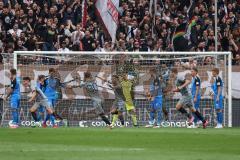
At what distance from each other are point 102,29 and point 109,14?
5.23 ft

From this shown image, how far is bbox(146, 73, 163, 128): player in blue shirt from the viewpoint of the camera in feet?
107

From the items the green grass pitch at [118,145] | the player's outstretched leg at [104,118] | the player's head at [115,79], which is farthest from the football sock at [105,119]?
the green grass pitch at [118,145]

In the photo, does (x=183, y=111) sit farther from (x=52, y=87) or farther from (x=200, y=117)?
(x=52, y=87)

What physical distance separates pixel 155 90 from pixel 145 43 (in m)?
3.87

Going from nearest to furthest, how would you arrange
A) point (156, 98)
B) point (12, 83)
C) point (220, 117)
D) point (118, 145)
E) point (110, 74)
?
point (118, 145)
point (12, 83)
point (220, 117)
point (156, 98)
point (110, 74)

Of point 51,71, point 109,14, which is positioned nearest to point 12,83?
point 51,71

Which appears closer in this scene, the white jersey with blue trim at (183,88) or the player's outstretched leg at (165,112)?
the white jersey with blue trim at (183,88)

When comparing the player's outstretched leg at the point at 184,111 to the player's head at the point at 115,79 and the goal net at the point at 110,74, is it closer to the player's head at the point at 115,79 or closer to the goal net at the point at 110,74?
the goal net at the point at 110,74

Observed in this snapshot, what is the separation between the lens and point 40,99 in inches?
1264

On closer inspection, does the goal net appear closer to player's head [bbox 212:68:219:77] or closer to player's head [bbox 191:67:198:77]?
player's head [bbox 212:68:219:77]

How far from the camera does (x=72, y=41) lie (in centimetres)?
3600

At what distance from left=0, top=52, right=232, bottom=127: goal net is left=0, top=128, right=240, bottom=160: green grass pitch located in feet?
21.6

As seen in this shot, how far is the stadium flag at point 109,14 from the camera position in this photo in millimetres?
33156

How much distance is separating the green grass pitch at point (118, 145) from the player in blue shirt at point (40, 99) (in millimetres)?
5469
